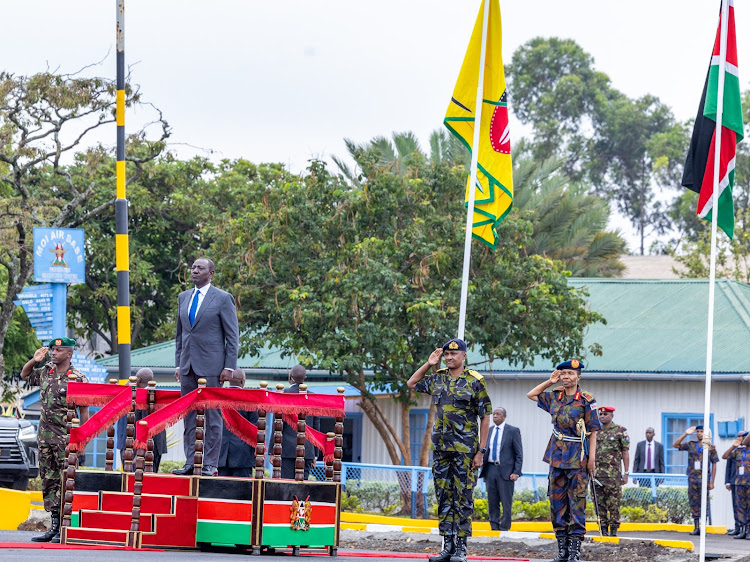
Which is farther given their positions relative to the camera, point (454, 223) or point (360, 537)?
point (454, 223)

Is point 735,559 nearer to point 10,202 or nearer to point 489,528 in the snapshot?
point 489,528

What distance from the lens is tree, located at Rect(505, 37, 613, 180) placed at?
211 ft

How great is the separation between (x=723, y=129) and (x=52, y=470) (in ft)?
28.0

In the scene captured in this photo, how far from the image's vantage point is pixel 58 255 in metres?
22.8

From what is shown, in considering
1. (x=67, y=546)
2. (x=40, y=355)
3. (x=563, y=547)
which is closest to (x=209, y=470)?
(x=67, y=546)

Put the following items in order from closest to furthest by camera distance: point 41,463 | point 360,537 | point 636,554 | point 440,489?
point 440,489, point 41,463, point 636,554, point 360,537

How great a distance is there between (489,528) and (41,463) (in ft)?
29.8

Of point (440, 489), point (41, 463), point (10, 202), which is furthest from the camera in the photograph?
point (10, 202)

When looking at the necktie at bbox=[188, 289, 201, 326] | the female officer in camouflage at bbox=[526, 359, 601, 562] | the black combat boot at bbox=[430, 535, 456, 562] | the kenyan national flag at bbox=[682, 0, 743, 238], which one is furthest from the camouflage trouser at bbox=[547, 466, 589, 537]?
the kenyan national flag at bbox=[682, 0, 743, 238]

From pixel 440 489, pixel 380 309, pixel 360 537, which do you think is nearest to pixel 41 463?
pixel 440 489

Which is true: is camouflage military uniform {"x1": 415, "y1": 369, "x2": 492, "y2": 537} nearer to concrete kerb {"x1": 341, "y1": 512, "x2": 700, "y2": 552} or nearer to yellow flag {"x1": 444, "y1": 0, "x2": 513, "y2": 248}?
yellow flag {"x1": 444, "y1": 0, "x2": 513, "y2": 248}

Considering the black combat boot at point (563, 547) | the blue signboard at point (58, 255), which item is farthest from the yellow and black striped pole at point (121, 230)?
the black combat boot at point (563, 547)

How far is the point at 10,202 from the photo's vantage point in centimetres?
3066

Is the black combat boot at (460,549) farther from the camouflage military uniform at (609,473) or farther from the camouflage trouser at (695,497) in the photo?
the camouflage trouser at (695,497)
